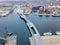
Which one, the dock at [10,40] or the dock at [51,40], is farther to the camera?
the dock at [10,40]

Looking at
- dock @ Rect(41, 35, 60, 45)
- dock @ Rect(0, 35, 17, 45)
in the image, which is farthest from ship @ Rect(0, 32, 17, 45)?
dock @ Rect(41, 35, 60, 45)

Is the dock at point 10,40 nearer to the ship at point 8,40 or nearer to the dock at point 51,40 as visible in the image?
the ship at point 8,40

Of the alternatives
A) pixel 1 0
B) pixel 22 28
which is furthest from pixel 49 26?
pixel 1 0

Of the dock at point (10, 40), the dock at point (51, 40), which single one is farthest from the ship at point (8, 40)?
the dock at point (51, 40)

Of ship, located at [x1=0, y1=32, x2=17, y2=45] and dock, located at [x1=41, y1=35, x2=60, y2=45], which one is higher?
ship, located at [x1=0, y1=32, x2=17, y2=45]

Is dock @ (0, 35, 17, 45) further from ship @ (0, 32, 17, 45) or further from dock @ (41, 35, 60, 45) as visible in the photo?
dock @ (41, 35, 60, 45)

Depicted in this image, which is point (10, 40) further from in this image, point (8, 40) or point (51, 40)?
point (51, 40)

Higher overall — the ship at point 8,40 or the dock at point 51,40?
the ship at point 8,40

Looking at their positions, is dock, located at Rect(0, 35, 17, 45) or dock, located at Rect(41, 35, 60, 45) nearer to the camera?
dock, located at Rect(41, 35, 60, 45)

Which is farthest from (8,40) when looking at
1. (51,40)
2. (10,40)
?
(51,40)

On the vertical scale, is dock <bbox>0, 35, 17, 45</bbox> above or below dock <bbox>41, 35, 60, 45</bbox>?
above

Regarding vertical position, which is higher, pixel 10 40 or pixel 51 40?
pixel 10 40
